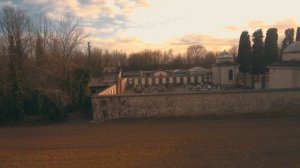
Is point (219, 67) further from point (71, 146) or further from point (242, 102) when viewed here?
point (71, 146)

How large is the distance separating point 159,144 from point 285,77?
16789mm

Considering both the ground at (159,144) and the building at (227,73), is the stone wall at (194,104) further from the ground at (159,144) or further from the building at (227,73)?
the building at (227,73)

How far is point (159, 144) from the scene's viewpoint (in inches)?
578

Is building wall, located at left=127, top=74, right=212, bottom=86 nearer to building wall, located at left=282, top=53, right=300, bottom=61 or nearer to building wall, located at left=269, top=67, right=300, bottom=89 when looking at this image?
building wall, located at left=282, top=53, right=300, bottom=61

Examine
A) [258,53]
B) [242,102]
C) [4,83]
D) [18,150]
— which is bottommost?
[18,150]

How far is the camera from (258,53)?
39.7 meters

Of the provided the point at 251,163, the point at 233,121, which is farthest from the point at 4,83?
the point at 251,163

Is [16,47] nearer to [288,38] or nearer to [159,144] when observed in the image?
[159,144]

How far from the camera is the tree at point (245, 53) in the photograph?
41.5 m

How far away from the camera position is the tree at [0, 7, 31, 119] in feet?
78.7

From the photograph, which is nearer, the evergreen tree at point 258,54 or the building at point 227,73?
the evergreen tree at point 258,54

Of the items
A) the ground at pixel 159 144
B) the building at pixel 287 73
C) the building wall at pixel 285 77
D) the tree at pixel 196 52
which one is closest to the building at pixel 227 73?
the building at pixel 287 73

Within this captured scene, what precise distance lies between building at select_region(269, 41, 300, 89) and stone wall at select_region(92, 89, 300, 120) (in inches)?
187

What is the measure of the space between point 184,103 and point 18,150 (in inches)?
449
